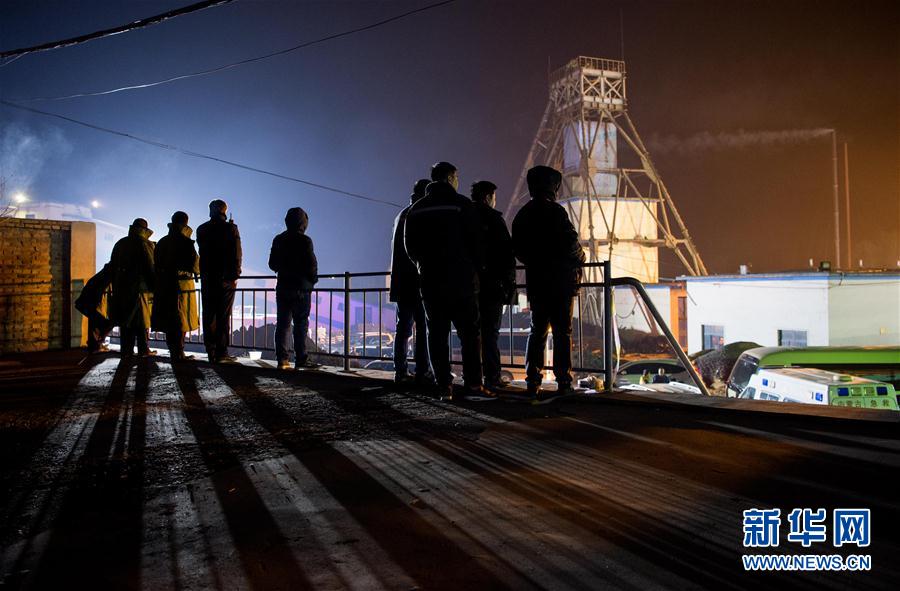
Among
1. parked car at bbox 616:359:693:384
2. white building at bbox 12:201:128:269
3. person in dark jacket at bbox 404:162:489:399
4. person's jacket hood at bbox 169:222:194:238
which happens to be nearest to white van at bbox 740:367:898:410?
person in dark jacket at bbox 404:162:489:399

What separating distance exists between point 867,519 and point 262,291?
792cm

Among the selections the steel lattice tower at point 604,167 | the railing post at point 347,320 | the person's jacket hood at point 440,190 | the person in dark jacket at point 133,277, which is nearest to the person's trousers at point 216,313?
the person in dark jacket at point 133,277

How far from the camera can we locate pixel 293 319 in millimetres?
6727

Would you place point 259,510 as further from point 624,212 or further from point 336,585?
point 624,212

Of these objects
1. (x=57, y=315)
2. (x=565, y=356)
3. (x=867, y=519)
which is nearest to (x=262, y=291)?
(x=57, y=315)

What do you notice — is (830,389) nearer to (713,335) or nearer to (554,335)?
(554,335)

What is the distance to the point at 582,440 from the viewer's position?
3.29 meters

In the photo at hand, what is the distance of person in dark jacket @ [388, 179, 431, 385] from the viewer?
529cm

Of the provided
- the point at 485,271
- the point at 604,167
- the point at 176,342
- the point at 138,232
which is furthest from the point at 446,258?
the point at 604,167

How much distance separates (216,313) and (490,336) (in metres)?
3.99

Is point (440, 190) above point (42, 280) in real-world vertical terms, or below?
above

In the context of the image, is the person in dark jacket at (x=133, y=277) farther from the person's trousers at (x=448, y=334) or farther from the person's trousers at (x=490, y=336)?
the person's trousers at (x=490, y=336)

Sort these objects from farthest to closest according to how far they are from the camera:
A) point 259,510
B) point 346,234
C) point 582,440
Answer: point 346,234 → point 582,440 → point 259,510

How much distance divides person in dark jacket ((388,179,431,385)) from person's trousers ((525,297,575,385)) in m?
1.10
